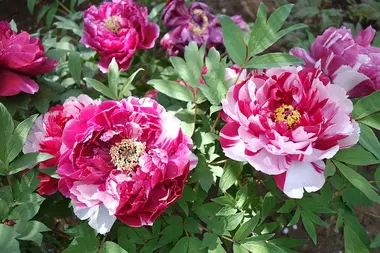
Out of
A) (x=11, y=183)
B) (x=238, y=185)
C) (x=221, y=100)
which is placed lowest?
(x=238, y=185)

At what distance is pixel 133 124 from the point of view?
33.3 inches

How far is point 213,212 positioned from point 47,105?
46 cm

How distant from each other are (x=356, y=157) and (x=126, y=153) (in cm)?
43

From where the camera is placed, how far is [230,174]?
37.2 inches

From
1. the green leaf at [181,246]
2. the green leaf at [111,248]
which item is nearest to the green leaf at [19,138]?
the green leaf at [111,248]

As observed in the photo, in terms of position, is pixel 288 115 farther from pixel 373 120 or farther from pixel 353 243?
pixel 353 243

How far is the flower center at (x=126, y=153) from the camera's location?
862mm

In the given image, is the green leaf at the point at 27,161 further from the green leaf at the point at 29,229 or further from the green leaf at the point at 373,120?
the green leaf at the point at 373,120

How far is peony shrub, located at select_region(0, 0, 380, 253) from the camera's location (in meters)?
0.81

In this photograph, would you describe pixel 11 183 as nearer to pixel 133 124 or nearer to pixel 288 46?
pixel 133 124

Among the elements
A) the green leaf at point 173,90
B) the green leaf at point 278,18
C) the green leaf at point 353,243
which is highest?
the green leaf at point 278,18

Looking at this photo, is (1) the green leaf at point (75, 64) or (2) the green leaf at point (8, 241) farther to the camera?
(1) the green leaf at point (75, 64)

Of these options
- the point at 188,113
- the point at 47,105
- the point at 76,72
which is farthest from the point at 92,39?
the point at 188,113

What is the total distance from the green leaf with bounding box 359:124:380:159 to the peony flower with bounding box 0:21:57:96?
68cm
